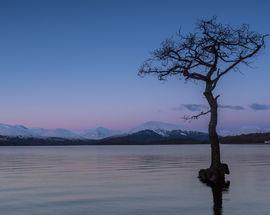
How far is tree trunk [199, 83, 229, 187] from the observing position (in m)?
34.2

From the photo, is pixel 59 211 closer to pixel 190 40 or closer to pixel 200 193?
pixel 200 193

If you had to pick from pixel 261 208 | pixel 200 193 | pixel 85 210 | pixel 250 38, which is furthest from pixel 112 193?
pixel 250 38

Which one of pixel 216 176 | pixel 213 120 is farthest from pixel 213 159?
pixel 213 120

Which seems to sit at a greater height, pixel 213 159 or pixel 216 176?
pixel 213 159

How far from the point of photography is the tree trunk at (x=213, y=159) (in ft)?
112

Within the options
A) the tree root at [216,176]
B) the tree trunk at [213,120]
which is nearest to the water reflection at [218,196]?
the tree root at [216,176]

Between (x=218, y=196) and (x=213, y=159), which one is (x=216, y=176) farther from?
(x=218, y=196)

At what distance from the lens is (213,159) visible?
115 feet

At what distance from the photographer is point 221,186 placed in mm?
32844

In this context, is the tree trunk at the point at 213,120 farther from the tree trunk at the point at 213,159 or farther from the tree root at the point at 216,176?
the tree root at the point at 216,176

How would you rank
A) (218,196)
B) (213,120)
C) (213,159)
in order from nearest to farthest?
(218,196) < (213,159) < (213,120)

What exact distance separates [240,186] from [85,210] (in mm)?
13658

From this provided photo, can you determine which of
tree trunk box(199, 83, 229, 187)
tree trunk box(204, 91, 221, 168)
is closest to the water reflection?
tree trunk box(199, 83, 229, 187)

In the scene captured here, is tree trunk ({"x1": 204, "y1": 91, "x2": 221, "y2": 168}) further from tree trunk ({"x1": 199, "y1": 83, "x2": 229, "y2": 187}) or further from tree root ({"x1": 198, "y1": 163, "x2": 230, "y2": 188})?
tree root ({"x1": 198, "y1": 163, "x2": 230, "y2": 188})
